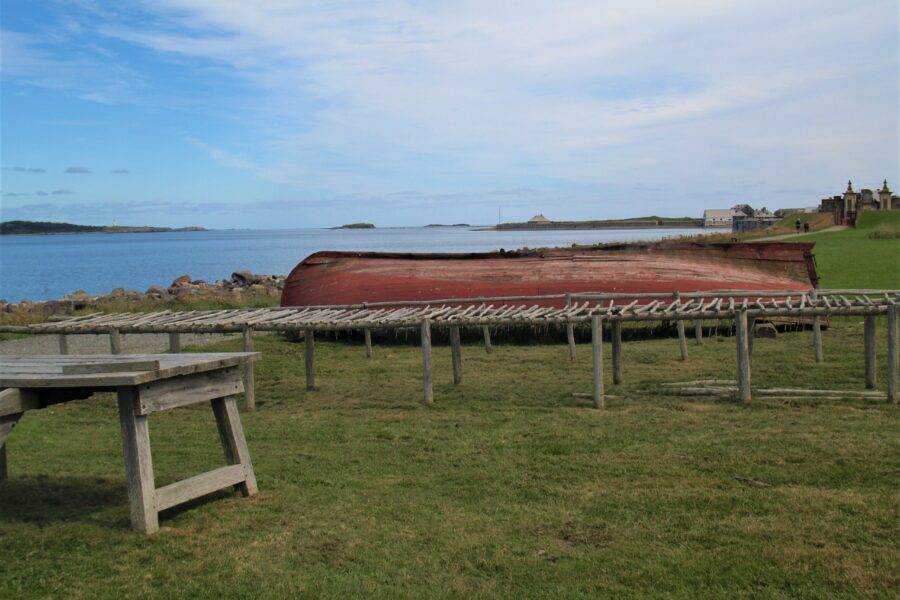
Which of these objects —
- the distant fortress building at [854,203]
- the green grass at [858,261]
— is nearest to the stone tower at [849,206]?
the distant fortress building at [854,203]

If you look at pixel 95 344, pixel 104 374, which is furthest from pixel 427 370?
pixel 95 344

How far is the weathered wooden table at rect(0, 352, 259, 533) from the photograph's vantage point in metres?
5.18

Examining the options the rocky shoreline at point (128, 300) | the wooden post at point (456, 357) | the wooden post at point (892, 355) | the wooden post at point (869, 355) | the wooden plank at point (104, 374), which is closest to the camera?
the wooden plank at point (104, 374)

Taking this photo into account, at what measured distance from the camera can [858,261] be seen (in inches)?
989

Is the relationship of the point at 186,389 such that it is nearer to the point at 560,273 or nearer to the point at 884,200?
the point at 560,273

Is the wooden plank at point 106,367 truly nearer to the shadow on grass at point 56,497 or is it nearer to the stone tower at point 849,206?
the shadow on grass at point 56,497

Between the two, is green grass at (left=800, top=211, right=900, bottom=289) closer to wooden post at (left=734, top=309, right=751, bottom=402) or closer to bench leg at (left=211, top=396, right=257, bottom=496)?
wooden post at (left=734, top=309, right=751, bottom=402)

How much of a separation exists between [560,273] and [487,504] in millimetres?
11991

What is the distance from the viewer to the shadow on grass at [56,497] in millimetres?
5680

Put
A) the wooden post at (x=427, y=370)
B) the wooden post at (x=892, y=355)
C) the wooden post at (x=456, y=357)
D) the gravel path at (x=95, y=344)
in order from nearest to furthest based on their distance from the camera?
the wooden post at (x=892, y=355), the wooden post at (x=427, y=370), the wooden post at (x=456, y=357), the gravel path at (x=95, y=344)

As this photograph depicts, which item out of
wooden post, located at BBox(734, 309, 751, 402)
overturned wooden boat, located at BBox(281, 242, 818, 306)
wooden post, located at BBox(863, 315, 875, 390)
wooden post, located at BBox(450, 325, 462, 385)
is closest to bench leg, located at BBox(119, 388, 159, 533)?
wooden post, located at BBox(450, 325, 462, 385)

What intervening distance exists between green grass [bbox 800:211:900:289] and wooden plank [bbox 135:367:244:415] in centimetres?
1655

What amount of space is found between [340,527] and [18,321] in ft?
61.3

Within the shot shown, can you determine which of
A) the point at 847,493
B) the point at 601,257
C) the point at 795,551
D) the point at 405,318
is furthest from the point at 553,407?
the point at 601,257
